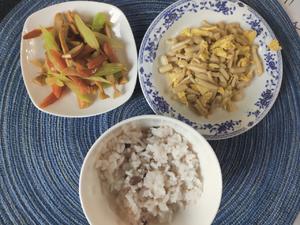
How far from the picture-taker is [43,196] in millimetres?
1164

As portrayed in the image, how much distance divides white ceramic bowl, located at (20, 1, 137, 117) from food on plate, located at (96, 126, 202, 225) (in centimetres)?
11

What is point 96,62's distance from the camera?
116cm

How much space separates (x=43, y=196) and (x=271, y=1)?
0.75 m

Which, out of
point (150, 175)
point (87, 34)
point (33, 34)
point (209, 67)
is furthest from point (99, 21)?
point (150, 175)

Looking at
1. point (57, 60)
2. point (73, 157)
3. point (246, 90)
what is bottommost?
point (73, 157)

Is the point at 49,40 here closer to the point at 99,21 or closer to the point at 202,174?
the point at 99,21

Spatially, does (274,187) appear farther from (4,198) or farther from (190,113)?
(4,198)

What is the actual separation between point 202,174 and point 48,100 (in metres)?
0.41

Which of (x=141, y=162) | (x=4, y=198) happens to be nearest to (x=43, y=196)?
(x=4, y=198)

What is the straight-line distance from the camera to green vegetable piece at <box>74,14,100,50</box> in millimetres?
1164

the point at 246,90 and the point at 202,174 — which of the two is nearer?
the point at 202,174

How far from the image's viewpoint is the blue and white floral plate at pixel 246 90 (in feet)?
3.86

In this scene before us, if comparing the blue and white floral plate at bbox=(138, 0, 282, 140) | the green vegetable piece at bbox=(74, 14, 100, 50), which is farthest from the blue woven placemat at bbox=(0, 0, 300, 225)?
the green vegetable piece at bbox=(74, 14, 100, 50)

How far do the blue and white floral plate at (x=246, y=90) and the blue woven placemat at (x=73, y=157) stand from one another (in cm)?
4
